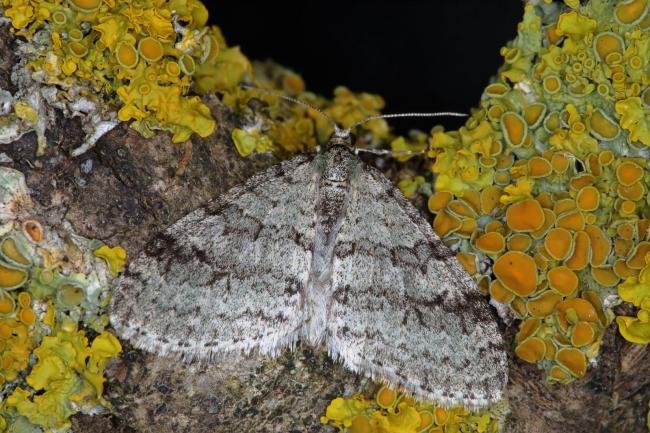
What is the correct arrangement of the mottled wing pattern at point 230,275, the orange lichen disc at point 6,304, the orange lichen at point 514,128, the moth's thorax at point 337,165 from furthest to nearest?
the moth's thorax at point 337,165
the orange lichen at point 514,128
the mottled wing pattern at point 230,275
the orange lichen disc at point 6,304

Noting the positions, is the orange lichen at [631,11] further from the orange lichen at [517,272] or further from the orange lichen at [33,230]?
the orange lichen at [33,230]

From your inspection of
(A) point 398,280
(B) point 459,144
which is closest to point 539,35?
(B) point 459,144

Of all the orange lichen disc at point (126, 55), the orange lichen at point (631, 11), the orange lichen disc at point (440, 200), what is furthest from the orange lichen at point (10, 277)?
the orange lichen at point (631, 11)

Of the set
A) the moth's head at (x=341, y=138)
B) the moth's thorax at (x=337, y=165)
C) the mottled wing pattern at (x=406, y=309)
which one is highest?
the moth's head at (x=341, y=138)

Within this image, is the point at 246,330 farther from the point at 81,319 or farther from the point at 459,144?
the point at 459,144

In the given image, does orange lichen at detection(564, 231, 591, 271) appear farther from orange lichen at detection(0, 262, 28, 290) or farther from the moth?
orange lichen at detection(0, 262, 28, 290)
